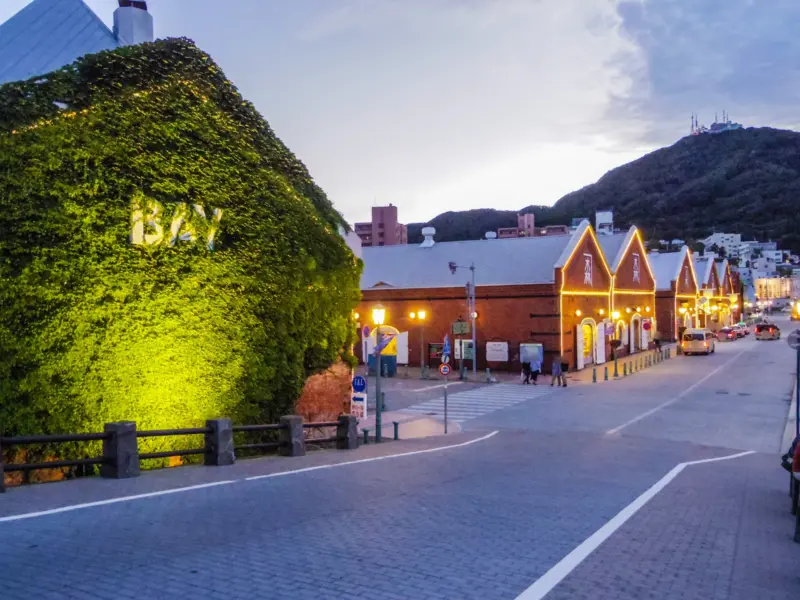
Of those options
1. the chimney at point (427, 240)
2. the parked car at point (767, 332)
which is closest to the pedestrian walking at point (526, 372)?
the chimney at point (427, 240)

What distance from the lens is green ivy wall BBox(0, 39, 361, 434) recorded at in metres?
12.7

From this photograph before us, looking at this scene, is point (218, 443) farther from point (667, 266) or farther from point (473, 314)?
point (667, 266)

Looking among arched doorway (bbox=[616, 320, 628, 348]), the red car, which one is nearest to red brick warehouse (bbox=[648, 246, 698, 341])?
the red car

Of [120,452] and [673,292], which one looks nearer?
[120,452]

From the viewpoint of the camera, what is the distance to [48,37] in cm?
1834

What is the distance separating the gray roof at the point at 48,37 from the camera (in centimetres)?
1714

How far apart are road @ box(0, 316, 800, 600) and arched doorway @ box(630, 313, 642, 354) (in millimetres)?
39158

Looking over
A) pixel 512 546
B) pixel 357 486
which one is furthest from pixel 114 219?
pixel 512 546

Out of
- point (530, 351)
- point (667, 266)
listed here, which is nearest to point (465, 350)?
point (530, 351)

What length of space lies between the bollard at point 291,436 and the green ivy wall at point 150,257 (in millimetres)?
1393

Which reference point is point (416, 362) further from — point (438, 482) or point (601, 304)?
point (438, 482)

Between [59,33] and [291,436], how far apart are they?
1215cm

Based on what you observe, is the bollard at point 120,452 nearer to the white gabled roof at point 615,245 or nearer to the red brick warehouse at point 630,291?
the red brick warehouse at point 630,291

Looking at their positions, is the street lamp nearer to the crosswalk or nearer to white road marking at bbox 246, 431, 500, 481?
the crosswalk
